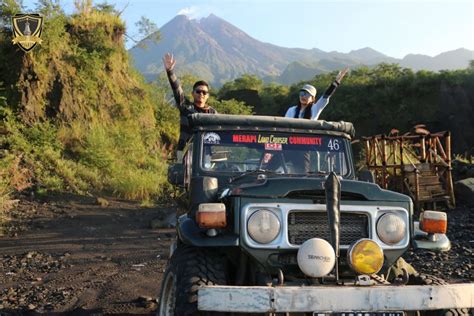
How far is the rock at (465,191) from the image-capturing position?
14.2 m

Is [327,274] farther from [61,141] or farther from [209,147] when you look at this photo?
[61,141]

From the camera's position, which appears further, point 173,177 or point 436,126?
point 436,126

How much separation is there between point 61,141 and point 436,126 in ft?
85.4

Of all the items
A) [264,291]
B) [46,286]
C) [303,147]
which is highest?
[303,147]

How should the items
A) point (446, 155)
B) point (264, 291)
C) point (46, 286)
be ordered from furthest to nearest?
point (446, 155) → point (46, 286) → point (264, 291)

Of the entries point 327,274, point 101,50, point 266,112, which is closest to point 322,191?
point 327,274

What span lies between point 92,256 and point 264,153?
4682 millimetres

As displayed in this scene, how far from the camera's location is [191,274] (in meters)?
3.34

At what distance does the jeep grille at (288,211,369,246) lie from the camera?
3498 millimetres

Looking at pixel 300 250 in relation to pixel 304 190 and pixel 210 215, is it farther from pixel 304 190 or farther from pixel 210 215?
pixel 210 215

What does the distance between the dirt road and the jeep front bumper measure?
8.35 feet

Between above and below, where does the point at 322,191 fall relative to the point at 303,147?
below

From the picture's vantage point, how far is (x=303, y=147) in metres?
4.62

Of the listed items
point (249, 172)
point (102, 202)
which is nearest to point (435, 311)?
point (249, 172)
